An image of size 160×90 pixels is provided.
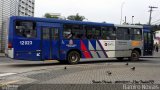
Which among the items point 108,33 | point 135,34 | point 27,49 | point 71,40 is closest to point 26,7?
point 135,34

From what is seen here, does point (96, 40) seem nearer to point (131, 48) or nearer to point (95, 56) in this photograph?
point (95, 56)

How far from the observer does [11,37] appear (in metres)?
21.2

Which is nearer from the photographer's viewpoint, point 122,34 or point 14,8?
point 122,34

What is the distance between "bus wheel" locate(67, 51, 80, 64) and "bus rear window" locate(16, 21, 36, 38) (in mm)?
2998

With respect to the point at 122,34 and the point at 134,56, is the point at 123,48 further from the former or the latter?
the point at 134,56

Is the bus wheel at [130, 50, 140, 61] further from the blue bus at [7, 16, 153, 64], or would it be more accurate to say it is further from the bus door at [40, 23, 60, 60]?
the bus door at [40, 23, 60, 60]

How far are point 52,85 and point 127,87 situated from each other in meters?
2.47

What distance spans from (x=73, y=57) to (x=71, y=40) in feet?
3.63

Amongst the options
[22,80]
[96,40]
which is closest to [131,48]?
[96,40]

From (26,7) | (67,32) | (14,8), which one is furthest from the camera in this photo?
(26,7)

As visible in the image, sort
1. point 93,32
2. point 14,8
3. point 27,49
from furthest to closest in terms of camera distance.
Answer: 1. point 14,8
2. point 93,32
3. point 27,49

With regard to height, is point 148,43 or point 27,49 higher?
point 148,43

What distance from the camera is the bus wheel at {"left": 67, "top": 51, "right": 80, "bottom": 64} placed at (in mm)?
23812

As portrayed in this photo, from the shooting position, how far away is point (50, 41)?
22.8 m
